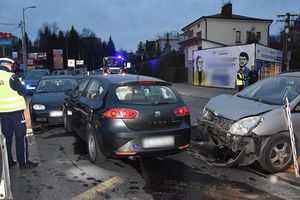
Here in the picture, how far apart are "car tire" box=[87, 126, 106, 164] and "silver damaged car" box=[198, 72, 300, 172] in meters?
1.91

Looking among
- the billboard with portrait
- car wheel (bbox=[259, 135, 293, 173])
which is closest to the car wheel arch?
car wheel (bbox=[259, 135, 293, 173])

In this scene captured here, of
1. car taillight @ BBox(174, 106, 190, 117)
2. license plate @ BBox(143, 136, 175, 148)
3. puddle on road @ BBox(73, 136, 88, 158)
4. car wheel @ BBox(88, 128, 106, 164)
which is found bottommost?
puddle on road @ BBox(73, 136, 88, 158)

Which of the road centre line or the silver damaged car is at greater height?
the silver damaged car

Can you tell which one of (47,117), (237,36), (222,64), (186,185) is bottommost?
(186,185)

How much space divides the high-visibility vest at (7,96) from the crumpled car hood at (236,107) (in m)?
3.27

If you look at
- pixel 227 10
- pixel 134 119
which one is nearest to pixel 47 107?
pixel 134 119

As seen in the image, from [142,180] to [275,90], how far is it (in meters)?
2.99

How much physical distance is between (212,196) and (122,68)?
42578mm

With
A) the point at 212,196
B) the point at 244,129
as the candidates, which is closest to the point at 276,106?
the point at 244,129

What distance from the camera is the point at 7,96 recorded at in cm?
638

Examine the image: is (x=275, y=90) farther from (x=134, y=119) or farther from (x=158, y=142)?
(x=134, y=119)

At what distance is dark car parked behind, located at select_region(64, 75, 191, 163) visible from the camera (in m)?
6.32

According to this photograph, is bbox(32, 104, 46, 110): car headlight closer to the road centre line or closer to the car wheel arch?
the road centre line

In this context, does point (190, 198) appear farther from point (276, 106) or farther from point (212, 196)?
point (276, 106)
